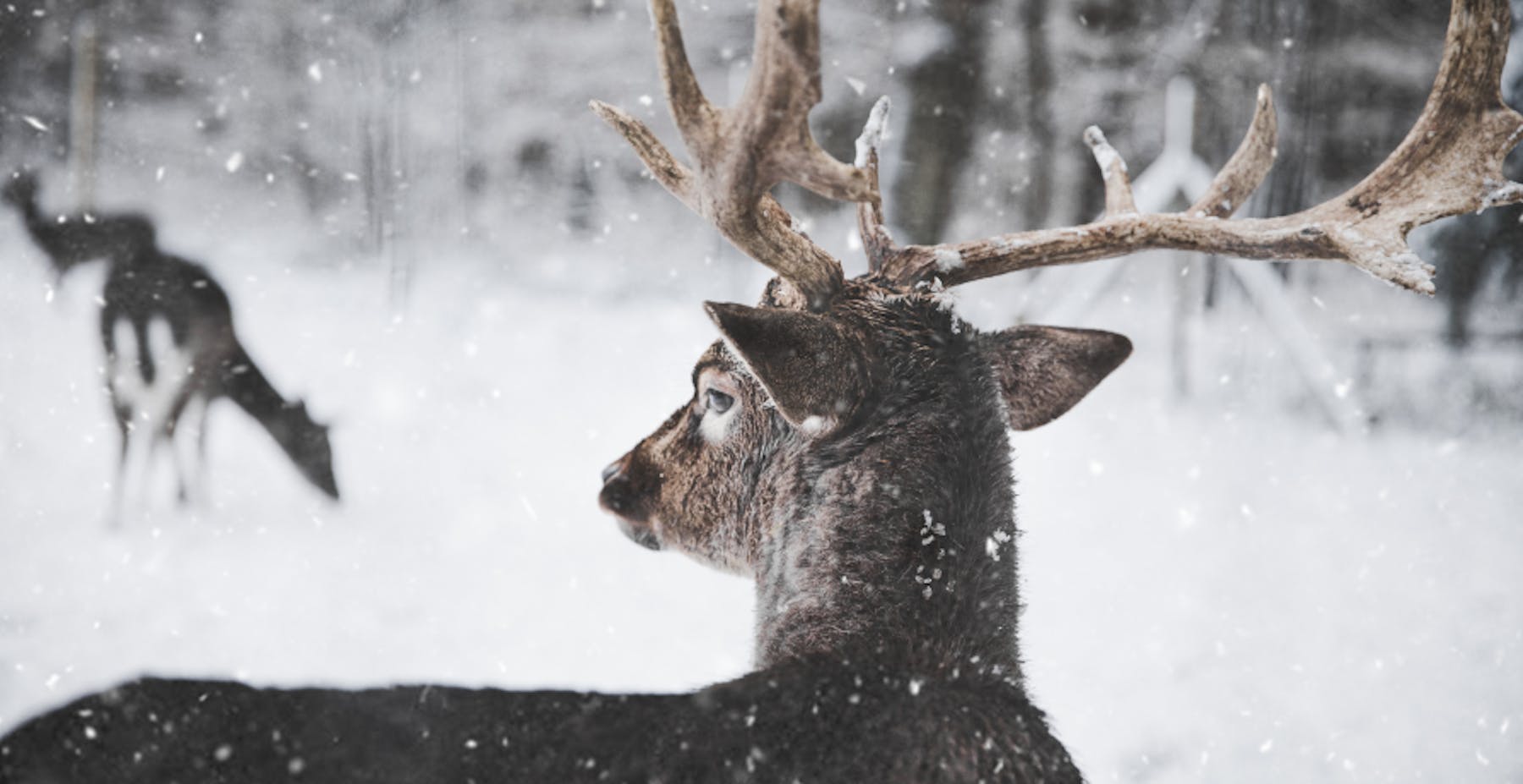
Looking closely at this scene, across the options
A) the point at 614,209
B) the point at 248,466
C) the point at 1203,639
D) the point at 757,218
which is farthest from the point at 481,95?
the point at 1203,639

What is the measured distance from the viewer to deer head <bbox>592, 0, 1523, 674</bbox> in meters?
0.92

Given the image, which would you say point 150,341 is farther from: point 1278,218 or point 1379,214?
point 1379,214

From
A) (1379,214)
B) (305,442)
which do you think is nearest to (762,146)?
(1379,214)

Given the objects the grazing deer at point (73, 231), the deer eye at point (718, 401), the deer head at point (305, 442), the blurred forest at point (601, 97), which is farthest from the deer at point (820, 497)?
the grazing deer at point (73, 231)

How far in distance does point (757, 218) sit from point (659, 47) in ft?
0.71

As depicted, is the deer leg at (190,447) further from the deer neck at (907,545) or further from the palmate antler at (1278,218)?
the deer neck at (907,545)

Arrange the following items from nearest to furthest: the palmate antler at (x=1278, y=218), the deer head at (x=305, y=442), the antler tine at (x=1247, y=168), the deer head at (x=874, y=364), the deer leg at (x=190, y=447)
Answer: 1. the deer head at (x=874, y=364)
2. the palmate antler at (x=1278, y=218)
3. the antler tine at (x=1247, y=168)
4. the deer leg at (x=190, y=447)
5. the deer head at (x=305, y=442)

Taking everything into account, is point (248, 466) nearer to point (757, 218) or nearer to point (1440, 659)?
point (757, 218)

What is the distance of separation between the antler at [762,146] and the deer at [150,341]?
211 centimetres

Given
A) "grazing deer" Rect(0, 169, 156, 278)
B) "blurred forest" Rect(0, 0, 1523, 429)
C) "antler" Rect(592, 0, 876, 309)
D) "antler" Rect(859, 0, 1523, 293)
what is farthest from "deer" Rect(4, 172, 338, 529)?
"antler" Rect(859, 0, 1523, 293)

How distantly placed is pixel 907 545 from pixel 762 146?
1.40 ft

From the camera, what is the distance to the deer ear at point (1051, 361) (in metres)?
1.22

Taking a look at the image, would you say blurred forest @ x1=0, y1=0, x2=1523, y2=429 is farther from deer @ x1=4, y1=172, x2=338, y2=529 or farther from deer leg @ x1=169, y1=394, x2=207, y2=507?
deer leg @ x1=169, y1=394, x2=207, y2=507

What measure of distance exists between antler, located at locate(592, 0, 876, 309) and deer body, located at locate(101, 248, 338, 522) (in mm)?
2106
